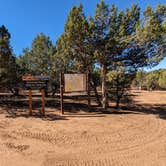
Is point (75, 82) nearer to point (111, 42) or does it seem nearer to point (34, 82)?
point (34, 82)

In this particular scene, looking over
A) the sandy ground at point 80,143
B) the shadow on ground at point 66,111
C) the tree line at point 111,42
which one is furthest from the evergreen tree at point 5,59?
the sandy ground at point 80,143

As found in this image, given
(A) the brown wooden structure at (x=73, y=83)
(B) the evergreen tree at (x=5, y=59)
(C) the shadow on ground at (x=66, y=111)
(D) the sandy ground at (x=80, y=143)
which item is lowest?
(D) the sandy ground at (x=80, y=143)

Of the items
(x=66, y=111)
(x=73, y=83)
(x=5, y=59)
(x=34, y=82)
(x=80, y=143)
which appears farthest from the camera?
(x=66, y=111)

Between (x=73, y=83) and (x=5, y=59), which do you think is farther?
(x=5, y=59)

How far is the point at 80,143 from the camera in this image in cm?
742

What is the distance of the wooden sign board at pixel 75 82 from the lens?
45.3 feet

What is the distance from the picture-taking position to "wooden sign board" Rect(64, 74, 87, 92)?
1381 centimetres

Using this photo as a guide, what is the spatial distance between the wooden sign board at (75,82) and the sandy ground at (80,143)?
3349 mm

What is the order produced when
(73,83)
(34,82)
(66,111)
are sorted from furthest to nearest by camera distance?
(66,111) → (73,83) → (34,82)

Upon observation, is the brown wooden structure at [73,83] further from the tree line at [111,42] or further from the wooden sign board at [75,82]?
the tree line at [111,42]

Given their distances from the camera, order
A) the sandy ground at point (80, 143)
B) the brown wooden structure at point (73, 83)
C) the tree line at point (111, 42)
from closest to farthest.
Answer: the sandy ground at point (80, 143) < the tree line at point (111, 42) < the brown wooden structure at point (73, 83)

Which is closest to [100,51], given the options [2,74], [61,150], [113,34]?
[113,34]

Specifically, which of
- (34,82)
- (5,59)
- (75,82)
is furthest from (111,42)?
(5,59)

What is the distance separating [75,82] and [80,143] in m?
7.02
